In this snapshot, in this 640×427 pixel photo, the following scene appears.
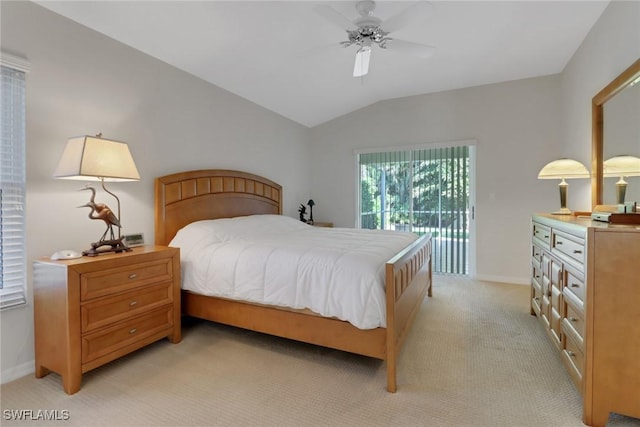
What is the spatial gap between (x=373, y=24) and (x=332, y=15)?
0.38 m

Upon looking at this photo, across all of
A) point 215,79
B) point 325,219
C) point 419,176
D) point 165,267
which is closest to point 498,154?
point 419,176

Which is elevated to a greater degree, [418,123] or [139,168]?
[418,123]

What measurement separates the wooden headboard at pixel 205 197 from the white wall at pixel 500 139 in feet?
7.79

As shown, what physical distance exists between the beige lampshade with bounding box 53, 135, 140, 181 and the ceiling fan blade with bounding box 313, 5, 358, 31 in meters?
1.75

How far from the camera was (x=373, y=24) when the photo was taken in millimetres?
2459

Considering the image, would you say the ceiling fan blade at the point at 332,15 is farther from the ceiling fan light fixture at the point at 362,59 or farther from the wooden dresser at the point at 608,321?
the wooden dresser at the point at 608,321

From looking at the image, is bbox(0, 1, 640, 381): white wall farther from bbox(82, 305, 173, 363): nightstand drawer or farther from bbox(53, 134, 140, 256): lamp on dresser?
bbox(82, 305, 173, 363): nightstand drawer

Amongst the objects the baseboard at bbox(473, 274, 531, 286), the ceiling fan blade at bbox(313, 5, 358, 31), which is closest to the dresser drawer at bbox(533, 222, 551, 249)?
the baseboard at bbox(473, 274, 531, 286)

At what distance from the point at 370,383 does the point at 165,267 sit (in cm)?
177

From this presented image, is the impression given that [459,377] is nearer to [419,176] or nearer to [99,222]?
[99,222]

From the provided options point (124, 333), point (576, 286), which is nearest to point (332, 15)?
point (576, 286)

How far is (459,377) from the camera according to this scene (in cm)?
211

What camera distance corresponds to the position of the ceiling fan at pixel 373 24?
2.24m

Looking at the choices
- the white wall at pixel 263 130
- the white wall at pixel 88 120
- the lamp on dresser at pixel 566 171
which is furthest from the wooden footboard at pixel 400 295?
the white wall at pixel 88 120
